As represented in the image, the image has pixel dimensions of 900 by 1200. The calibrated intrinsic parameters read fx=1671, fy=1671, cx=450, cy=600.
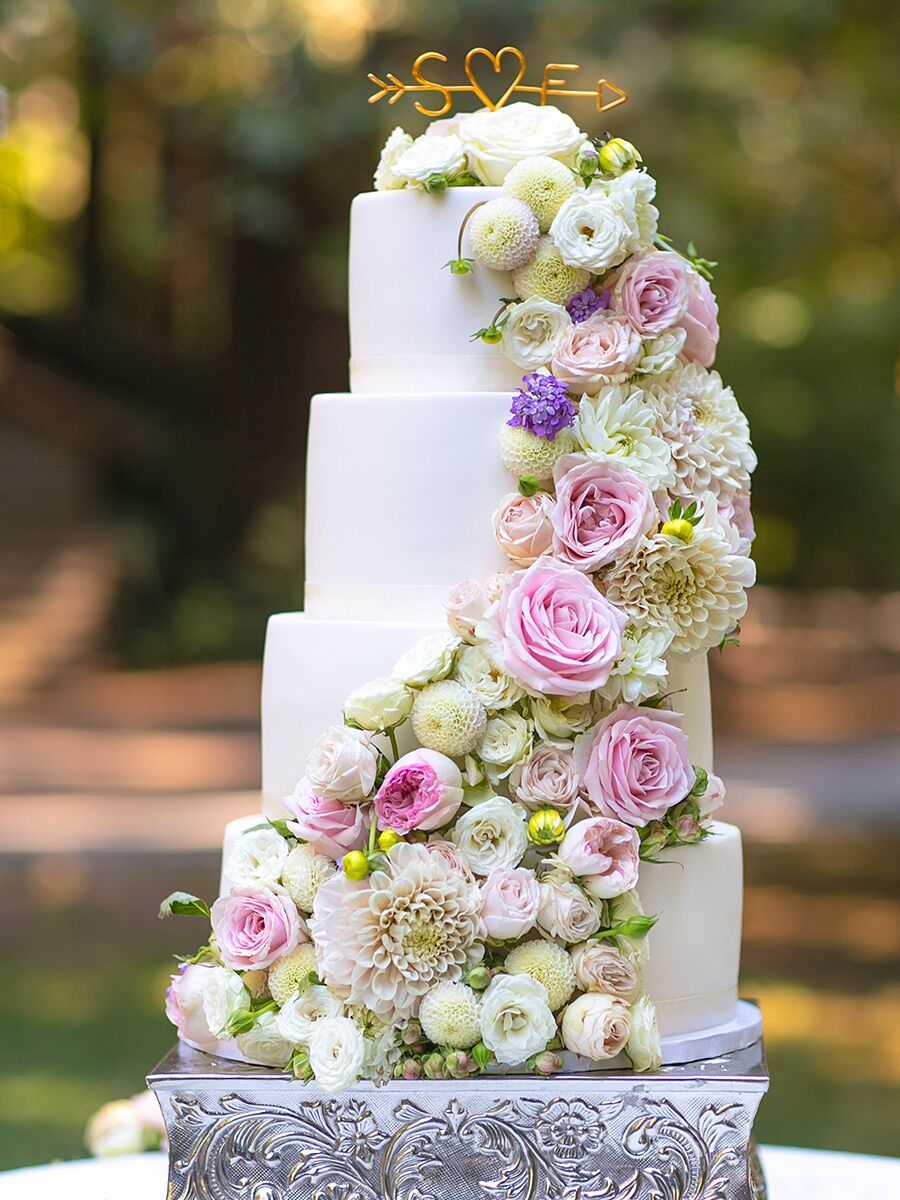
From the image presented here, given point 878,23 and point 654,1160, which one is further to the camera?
point 878,23

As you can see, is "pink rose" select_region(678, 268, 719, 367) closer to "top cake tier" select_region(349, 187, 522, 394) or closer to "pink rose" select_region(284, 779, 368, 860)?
"top cake tier" select_region(349, 187, 522, 394)

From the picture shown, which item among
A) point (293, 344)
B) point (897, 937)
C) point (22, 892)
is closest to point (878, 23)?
point (293, 344)

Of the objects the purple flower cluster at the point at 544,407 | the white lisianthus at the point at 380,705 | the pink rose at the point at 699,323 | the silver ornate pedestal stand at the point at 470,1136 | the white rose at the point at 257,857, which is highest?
the pink rose at the point at 699,323

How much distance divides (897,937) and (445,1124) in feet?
22.0

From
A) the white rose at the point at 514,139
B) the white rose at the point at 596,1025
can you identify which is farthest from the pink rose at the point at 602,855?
the white rose at the point at 514,139

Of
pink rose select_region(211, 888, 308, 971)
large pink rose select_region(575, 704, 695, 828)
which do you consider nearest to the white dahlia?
pink rose select_region(211, 888, 308, 971)

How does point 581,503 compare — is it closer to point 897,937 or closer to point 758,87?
point 897,937

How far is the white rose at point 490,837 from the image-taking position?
103 inches

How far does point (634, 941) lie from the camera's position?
104 inches

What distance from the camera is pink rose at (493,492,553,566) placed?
2.73m

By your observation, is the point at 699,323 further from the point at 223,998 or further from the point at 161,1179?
the point at 161,1179

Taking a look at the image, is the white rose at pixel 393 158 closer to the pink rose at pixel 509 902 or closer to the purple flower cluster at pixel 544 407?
the purple flower cluster at pixel 544 407

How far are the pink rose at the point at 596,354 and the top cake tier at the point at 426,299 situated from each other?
0.55ft

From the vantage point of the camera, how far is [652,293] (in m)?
2.77
